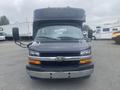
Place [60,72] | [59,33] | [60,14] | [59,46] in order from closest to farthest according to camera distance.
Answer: [60,72]
[59,46]
[59,33]
[60,14]

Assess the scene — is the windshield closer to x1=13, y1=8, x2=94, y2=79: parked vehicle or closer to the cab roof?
x1=13, y1=8, x2=94, y2=79: parked vehicle

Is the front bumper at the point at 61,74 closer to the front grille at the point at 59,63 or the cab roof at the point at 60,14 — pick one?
the front grille at the point at 59,63

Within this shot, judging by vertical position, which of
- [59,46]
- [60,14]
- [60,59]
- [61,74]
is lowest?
[61,74]

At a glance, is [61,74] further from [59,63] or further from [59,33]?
[59,33]

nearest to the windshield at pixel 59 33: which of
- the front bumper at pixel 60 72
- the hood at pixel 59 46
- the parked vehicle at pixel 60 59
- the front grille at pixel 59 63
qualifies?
the parked vehicle at pixel 60 59

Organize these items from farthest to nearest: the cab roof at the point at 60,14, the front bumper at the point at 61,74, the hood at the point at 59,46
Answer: the cab roof at the point at 60,14, the hood at the point at 59,46, the front bumper at the point at 61,74

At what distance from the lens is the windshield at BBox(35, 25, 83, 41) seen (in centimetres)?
688

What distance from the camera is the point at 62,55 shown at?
5812 millimetres

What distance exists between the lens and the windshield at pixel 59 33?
6883 millimetres

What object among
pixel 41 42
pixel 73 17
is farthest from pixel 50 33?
pixel 73 17

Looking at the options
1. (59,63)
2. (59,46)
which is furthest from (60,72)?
(59,46)

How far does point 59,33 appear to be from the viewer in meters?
7.06

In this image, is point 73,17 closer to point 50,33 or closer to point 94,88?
point 50,33

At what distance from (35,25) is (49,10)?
84 centimetres
